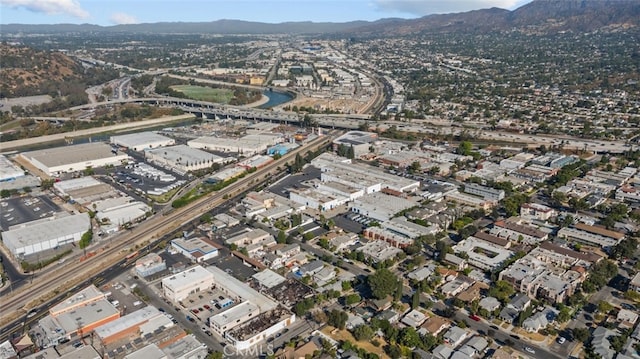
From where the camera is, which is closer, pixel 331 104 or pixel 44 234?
pixel 44 234

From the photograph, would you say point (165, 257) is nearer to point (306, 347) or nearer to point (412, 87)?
point (306, 347)

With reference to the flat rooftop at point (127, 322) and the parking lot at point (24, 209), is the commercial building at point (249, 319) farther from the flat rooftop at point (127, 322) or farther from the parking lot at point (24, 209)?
the parking lot at point (24, 209)

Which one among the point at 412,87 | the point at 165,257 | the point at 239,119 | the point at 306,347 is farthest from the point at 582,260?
the point at 412,87

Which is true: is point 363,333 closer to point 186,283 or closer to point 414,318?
point 414,318

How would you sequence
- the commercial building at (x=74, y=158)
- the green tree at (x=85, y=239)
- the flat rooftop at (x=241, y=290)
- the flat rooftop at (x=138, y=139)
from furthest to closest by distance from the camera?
1. the flat rooftop at (x=138, y=139)
2. the commercial building at (x=74, y=158)
3. the green tree at (x=85, y=239)
4. the flat rooftop at (x=241, y=290)

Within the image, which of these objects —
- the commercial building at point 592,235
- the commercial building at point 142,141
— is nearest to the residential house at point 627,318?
the commercial building at point 592,235

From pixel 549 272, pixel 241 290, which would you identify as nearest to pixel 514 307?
pixel 549 272
